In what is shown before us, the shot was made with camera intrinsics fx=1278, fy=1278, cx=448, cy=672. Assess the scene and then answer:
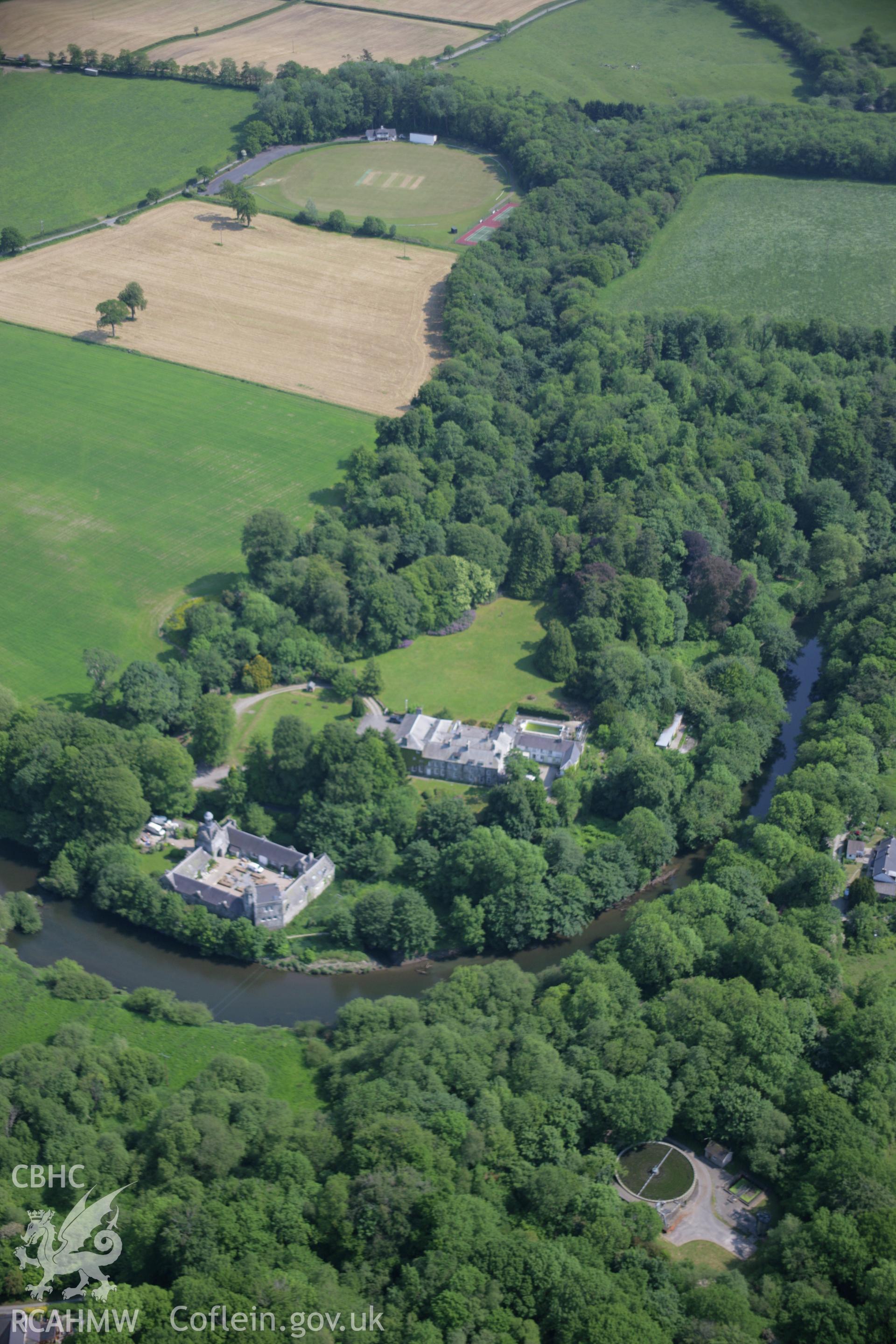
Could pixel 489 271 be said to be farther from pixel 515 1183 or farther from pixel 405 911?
pixel 515 1183

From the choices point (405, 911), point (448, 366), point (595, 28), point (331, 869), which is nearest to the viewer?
point (405, 911)

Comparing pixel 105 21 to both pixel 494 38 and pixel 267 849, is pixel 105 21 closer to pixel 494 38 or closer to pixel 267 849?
pixel 494 38

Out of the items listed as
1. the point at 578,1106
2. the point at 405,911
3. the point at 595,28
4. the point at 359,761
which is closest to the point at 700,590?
the point at 359,761

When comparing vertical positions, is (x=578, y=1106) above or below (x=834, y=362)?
below

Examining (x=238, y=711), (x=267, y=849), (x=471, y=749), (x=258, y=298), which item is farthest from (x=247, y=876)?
(x=258, y=298)

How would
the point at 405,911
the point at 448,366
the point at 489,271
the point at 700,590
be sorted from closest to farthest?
the point at 405,911, the point at 700,590, the point at 448,366, the point at 489,271

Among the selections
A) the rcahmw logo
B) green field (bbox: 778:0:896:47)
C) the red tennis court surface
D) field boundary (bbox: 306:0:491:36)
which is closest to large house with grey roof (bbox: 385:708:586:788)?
the rcahmw logo
